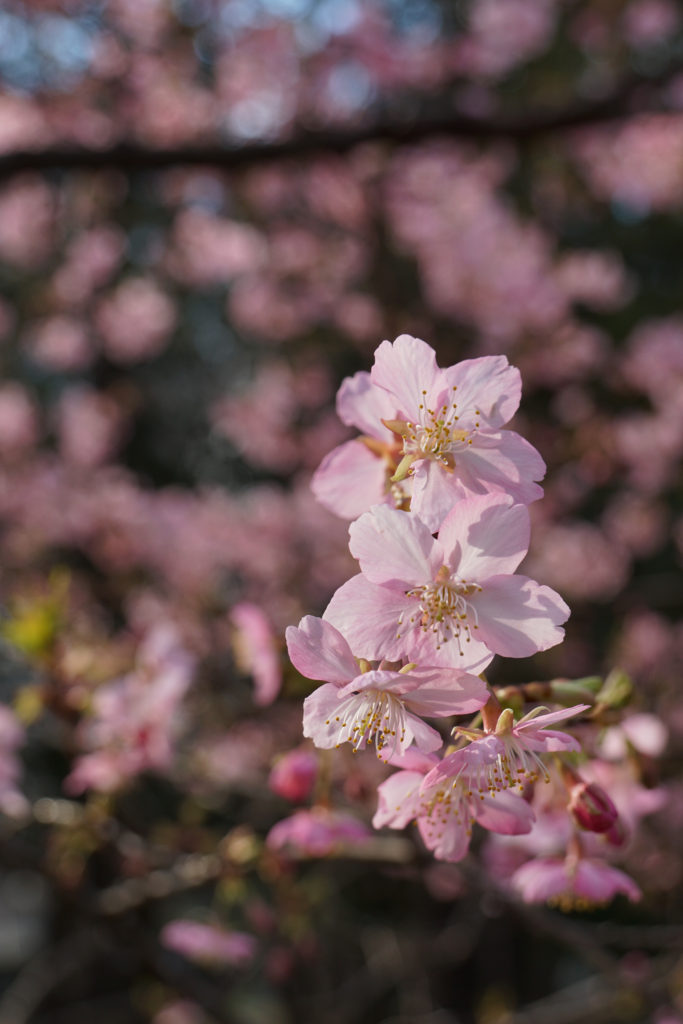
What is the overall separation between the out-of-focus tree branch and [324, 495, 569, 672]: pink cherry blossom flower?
2.02 meters

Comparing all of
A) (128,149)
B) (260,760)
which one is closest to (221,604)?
(260,760)

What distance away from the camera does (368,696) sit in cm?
79

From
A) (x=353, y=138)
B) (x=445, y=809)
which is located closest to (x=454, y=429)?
(x=445, y=809)

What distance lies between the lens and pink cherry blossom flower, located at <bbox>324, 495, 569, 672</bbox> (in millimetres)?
747

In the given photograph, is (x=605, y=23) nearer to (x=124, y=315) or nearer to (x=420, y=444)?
(x=124, y=315)

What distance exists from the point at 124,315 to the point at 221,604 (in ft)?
10.1

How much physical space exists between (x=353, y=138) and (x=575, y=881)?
Result: 220 centimetres

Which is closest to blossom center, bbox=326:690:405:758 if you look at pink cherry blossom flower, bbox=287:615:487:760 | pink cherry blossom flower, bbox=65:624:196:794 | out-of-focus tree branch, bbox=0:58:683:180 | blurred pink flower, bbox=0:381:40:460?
pink cherry blossom flower, bbox=287:615:487:760

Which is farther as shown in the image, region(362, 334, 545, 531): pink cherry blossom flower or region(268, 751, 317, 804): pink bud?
region(268, 751, 317, 804): pink bud

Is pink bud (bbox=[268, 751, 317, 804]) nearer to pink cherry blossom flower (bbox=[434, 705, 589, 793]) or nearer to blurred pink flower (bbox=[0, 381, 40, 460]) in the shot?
pink cherry blossom flower (bbox=[434, 705, 589, 793])

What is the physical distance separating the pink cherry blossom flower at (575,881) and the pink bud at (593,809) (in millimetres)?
227

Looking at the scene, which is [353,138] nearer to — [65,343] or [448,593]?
[448,593]

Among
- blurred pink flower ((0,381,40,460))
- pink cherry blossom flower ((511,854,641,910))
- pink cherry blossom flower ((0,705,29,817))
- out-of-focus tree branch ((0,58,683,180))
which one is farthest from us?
blurred pink flower ((0,381,40,460))

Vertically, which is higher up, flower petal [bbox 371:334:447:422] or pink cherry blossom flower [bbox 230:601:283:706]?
flower petal [bbox 371:334:447:422]
